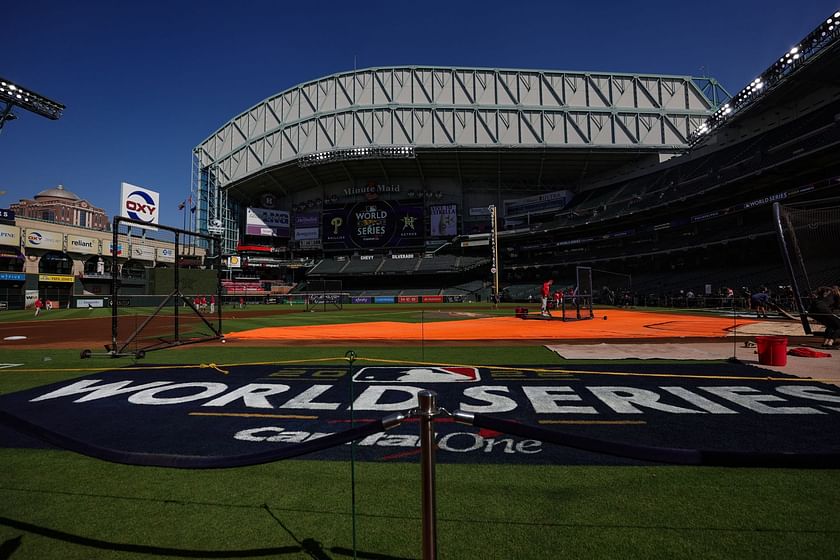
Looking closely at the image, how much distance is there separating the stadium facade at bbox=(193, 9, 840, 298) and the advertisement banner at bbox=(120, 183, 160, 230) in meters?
19.6

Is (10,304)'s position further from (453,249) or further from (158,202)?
(453,249)

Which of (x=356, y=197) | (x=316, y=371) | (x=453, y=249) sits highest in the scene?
(x=356, y=197)

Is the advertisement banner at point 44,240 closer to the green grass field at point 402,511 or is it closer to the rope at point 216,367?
the rope at point 216,367

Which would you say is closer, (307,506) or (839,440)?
(307,506)

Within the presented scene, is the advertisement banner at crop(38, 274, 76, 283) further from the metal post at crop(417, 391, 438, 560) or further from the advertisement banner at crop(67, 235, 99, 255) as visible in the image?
the metal post at crop(417, 391, 438, 560)

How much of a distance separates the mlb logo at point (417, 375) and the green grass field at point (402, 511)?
3609 millimetres

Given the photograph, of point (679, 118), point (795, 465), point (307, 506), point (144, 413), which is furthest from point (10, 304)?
point (679, 118)

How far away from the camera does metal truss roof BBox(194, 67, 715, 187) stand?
193ft

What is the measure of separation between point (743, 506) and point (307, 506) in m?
3.45

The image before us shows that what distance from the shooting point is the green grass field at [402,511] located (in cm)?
262

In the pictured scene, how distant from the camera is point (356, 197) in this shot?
72750 millimetres

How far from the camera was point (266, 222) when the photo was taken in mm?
74875

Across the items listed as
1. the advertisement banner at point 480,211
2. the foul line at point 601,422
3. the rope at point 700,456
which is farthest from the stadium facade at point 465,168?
the rope at point 700,456

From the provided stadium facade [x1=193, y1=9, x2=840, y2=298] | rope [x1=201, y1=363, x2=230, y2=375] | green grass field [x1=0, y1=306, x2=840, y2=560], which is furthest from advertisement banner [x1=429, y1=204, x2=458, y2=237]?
green grass field [x1=0, y1=306, x2=840, y2=560]
